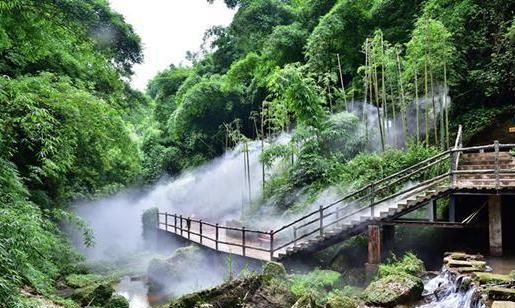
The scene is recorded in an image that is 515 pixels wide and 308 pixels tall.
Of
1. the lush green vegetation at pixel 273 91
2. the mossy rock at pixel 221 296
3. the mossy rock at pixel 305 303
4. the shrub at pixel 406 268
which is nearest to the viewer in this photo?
the lush green vegetation at pixel 273 91

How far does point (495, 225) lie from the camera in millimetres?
9562

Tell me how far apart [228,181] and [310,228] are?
14964mm

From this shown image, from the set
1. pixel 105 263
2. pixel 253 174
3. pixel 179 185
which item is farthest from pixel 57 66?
pixel 179 185

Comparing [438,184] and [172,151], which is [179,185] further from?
[438,184]

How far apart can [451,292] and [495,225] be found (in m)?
2.97

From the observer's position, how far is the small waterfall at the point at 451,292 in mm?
6567

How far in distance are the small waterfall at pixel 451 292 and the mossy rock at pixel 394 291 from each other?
0.25m

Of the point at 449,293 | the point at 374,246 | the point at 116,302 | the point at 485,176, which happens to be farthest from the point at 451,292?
the point at 116,302

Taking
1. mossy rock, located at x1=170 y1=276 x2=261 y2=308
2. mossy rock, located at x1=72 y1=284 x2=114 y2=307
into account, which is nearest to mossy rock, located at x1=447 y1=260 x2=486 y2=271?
mossy rock, located at x1=170 y1=276 x2=261 y2=308

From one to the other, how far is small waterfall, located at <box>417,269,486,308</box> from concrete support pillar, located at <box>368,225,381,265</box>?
141 centimetres

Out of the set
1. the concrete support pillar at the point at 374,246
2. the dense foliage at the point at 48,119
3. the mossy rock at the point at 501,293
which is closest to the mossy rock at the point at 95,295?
the dense foliage at the point at 48,119

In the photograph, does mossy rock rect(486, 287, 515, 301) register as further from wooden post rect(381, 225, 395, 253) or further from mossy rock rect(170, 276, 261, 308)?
wooden post rect(381, 225, 395, 253)

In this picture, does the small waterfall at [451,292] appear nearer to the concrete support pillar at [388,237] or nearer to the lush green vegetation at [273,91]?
the concrete support pillar at [388,237]

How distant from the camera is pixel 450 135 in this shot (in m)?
15.4
